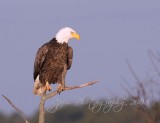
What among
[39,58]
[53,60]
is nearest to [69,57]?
[53,60]

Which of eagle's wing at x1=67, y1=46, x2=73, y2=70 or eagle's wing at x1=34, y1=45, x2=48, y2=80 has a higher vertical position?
eagle's wing at x1=34, y1=45, x2=48, y2=80

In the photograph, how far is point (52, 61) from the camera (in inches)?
451

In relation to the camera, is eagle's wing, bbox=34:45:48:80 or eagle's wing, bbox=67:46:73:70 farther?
eagle's wing, bbox=67:46:73:70

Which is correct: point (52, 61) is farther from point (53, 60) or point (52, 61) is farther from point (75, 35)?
point (75, 35)

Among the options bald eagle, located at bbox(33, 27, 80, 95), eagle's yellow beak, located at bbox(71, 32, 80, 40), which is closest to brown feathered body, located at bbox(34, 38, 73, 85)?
bald eagle, located at bbox(33, 27, 80, 95)

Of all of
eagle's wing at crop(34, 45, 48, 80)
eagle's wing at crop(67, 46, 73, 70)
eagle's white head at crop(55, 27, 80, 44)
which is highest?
eagle's white head at crop(55, 27, 80, 44)

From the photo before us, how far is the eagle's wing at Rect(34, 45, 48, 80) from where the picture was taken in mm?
11406

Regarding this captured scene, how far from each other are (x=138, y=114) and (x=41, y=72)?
3.11m

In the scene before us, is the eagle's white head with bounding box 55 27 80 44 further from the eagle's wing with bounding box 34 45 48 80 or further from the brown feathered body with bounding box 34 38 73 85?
the eagle's wing with bounding box 34 45 48 80

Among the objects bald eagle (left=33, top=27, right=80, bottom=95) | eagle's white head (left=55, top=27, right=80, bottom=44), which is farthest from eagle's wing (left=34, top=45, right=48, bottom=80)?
eagle's white head (left=55, top=27, right=80, bottom=44)

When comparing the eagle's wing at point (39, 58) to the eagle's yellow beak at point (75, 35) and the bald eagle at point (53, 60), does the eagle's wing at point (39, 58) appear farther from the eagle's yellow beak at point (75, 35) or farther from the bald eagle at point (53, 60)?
the eagle's yellow beak at point (75, 35)

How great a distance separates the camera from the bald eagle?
37.4 ft

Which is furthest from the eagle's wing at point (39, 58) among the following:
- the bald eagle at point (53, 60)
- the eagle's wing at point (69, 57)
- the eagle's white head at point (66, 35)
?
the eagle's wing at point (69, 57)

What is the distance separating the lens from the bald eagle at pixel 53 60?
11.4 m
